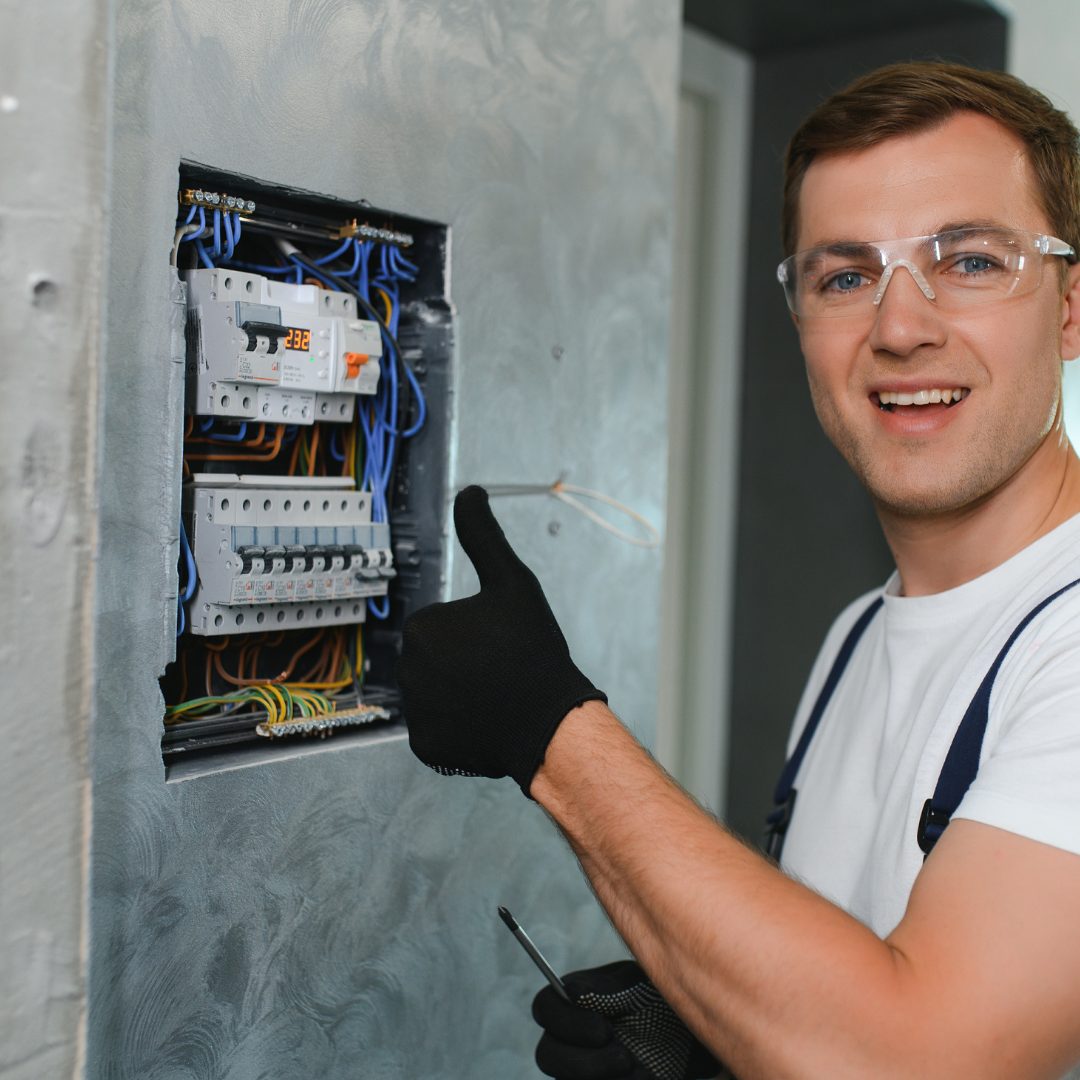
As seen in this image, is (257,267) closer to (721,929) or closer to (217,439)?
(217,439)

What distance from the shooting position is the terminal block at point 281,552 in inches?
46.9

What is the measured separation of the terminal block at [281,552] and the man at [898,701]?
0.23 meters

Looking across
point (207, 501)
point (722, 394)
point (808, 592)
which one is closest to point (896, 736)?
point (207, 501)

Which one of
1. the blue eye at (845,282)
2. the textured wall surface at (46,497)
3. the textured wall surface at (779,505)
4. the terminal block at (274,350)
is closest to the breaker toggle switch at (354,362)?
the terminal block at (274,350)

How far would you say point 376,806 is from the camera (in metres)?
1.34

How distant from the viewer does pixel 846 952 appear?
839 millimetres

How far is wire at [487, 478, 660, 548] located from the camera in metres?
1.50

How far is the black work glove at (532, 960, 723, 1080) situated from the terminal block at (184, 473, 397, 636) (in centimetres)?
50

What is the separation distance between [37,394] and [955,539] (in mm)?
931

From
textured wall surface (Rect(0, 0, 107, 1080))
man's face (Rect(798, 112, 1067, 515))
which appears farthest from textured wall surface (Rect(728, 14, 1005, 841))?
textured wall surface (Rect(0, 0, 107, 1080))

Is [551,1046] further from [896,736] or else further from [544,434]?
[544,434]

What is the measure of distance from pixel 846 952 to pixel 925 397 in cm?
62

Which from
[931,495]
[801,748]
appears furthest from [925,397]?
[801,748]

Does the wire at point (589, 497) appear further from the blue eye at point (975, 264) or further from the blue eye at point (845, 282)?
the blue eye at point (975, 264)
